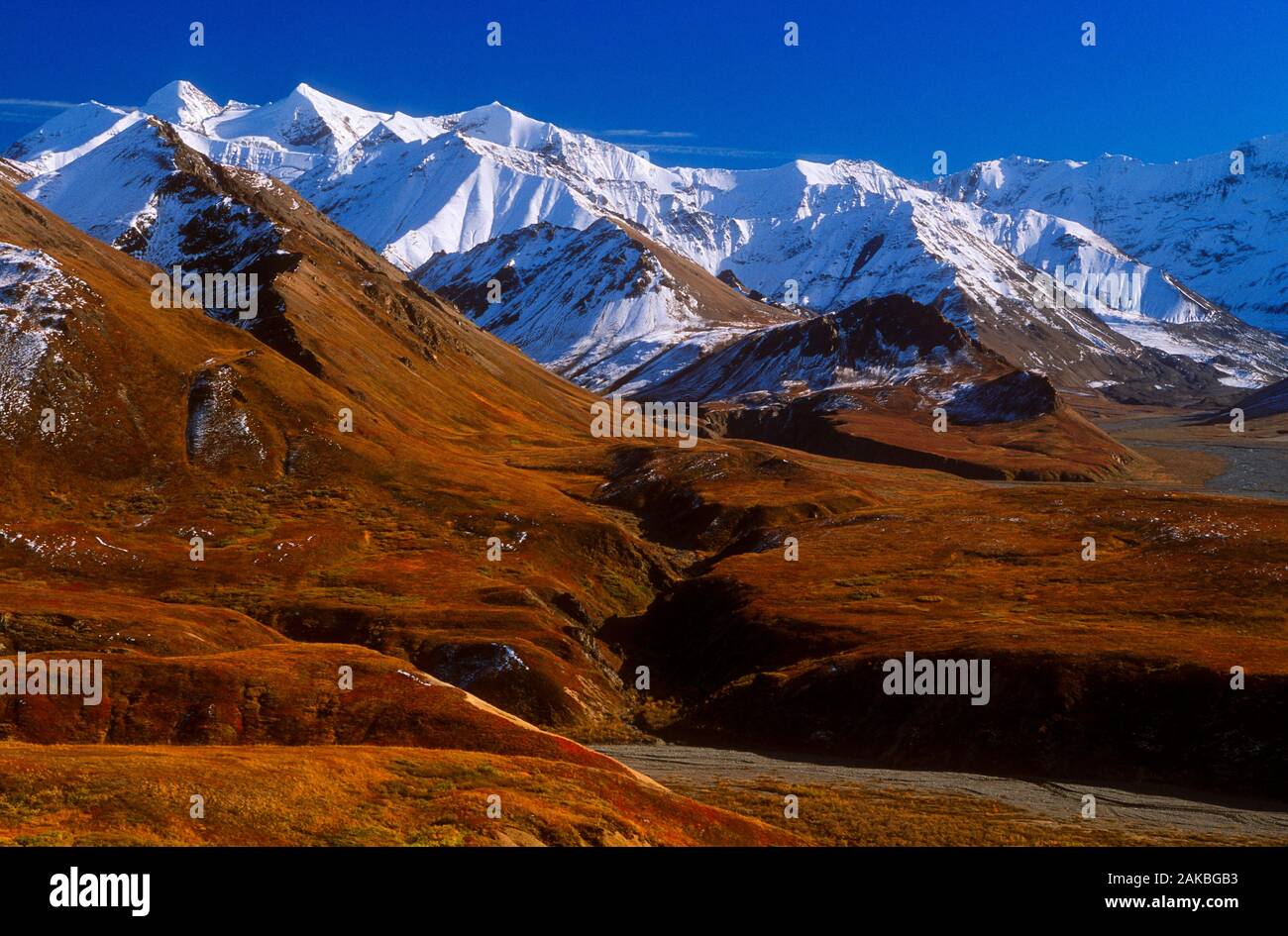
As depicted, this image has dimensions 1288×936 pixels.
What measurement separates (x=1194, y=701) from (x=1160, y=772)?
6.36m

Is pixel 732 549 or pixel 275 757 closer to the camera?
pixel 275 757

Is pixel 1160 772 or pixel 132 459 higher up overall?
pixel 132 459

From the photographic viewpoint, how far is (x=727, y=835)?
5153 centimetres

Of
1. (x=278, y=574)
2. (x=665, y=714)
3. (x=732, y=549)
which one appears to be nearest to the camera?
(x=665, y=714)

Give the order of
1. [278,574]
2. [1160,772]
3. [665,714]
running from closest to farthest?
1. [1160,772]
2. [665,714]
3. [278,574]

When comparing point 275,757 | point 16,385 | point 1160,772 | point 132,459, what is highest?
point 16,385

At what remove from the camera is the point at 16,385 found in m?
138

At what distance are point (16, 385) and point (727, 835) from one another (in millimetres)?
120708
